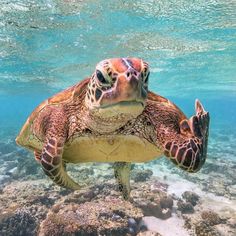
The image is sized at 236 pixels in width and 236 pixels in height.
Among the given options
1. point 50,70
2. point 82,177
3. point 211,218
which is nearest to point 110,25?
point 82,177

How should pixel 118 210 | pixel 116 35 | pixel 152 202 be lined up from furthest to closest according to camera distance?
pixel 116 35
pixel 152 202
pixel 118 210

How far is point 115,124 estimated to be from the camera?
3117mm

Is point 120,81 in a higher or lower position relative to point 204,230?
higher

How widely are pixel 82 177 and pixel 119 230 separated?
20.1 ft

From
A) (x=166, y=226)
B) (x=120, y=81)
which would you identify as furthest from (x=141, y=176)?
(x=120, y=81)

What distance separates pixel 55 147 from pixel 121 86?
4.25 feet

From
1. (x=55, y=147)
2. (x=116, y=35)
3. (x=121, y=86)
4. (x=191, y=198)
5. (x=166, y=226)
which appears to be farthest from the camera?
(x=116, y=35)

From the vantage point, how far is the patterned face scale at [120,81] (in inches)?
92.2

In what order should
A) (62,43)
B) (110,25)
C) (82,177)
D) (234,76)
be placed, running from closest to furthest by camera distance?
1. (82,177)
2. (110,25)
3. (62,43)
4. (234,76)

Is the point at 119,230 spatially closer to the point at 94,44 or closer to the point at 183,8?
the point at 183,8

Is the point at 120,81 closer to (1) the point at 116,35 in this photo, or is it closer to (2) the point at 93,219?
(2) the point at 93,219

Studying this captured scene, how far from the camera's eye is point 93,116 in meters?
3.03

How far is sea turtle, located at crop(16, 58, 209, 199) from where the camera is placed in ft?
8.01

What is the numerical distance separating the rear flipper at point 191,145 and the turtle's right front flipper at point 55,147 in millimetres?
1269
